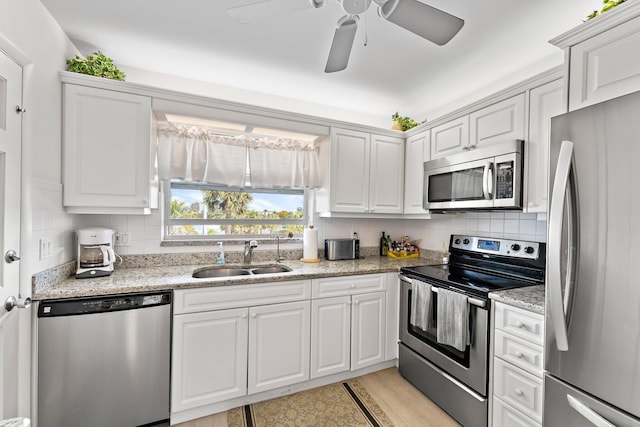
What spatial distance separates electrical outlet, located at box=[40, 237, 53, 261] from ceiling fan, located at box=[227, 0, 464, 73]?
1.59 meters

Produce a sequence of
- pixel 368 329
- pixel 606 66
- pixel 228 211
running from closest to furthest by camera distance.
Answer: pixel 606 66
pixel 368 329
pixel 228 211

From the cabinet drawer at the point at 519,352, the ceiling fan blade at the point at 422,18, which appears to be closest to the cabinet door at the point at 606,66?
the ceiling fan blade at the point at 422,18

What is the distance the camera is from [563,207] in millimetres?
1177

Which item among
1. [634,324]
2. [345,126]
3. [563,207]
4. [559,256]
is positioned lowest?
[634,324]

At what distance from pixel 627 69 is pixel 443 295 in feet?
4.76

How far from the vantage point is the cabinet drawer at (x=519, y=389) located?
4.78 feet

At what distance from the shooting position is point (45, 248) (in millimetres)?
1634

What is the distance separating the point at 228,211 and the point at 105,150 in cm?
107

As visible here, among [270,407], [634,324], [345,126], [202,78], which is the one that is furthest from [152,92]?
[634,324]

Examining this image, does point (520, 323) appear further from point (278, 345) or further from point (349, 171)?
point (349, 171)

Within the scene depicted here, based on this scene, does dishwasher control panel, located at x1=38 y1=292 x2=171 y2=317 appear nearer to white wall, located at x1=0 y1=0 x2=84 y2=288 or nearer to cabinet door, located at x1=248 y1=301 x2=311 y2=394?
white wall, located at x1=0 y1=0 x2=84 y2=288

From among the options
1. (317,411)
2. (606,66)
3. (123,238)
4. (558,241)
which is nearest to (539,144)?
(606,66)

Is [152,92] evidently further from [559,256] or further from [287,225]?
[559,256]

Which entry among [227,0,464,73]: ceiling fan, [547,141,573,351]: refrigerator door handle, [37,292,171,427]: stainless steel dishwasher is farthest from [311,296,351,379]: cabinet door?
[227,0,464,73]: ceiling fan
